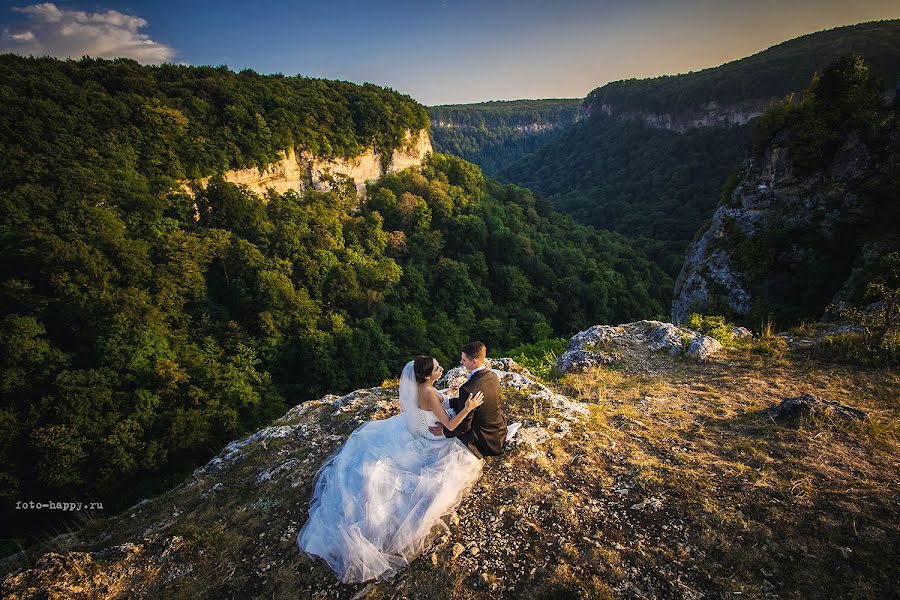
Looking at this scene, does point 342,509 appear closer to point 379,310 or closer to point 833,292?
point 833,292

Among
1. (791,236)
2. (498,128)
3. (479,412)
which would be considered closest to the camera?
(479,412)

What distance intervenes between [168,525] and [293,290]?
23228 millimetres

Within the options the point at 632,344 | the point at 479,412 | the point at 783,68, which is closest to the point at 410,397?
the point at 479,412

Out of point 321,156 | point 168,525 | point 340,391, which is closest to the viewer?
point 168,525

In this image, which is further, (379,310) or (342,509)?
(379,310)

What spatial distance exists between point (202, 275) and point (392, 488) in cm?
2556

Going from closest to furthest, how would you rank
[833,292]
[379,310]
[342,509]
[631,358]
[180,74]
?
[342,509]
[631,358]
[833,292]
[379,310]
[180,74]

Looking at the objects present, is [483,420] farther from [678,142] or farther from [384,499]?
[678,142]

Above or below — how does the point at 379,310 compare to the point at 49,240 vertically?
below

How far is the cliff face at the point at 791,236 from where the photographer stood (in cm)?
1550

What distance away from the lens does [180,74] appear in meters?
35.2

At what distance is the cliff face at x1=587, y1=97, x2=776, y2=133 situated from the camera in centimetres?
6709

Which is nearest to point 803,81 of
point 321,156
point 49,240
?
point 321,156

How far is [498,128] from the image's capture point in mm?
171250
